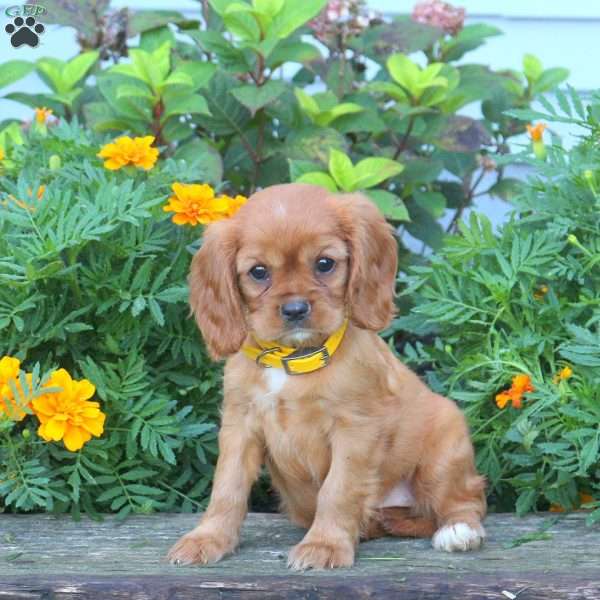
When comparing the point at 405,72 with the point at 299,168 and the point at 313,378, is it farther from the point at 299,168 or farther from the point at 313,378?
the point at 313,378

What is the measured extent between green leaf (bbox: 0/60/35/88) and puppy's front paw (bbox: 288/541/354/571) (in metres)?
3.21

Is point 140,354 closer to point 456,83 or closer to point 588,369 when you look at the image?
point 588,369

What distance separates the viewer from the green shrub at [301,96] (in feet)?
17.9

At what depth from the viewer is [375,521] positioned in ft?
13.0

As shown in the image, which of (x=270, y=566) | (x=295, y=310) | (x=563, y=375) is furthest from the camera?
(x=563, y=375)

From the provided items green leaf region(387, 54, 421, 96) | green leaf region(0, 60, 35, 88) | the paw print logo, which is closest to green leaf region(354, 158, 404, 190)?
green leaf region(387, 54, 421, 96)

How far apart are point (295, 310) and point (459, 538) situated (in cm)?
91

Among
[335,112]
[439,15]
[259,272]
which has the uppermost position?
[439,15]

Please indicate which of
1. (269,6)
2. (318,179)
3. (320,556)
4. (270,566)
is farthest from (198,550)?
(269,6)

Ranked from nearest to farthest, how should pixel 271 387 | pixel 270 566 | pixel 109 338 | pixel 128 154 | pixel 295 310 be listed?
pixel 295 310, pixel 270 566, pixel 271 387, pixel 109 338, pixel 128 154

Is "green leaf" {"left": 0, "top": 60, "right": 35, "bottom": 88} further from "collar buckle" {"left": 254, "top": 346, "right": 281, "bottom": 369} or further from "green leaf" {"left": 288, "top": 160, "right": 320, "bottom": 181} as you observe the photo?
"collar buckle" {"left": 254, "top": 346, "right": 281, "bottom": 369}

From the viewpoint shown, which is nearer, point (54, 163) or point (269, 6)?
point (54, 163)

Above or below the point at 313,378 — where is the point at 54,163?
above

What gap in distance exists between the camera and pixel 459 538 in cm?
378
